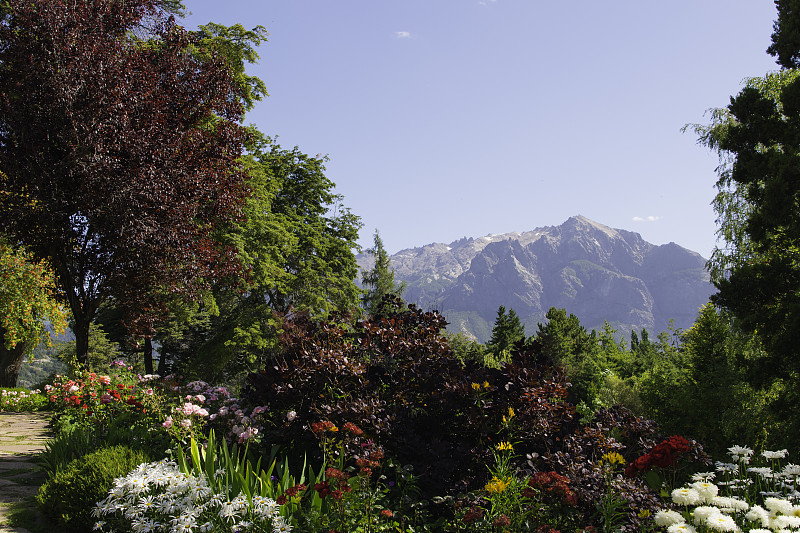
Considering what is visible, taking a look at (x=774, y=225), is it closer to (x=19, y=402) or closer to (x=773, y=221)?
(x=773, y=221)

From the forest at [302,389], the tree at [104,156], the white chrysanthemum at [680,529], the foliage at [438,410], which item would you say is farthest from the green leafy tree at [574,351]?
the white chrysanthemum at [680,529]

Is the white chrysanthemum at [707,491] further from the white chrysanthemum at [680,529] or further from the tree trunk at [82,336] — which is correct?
the tree trunk at [82,336]

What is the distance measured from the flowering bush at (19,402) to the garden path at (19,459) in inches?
70.4

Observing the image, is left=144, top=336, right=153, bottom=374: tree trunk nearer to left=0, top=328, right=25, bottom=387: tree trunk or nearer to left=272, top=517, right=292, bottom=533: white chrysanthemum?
left=0, top=328, right=25, bottom=387: tree trunk

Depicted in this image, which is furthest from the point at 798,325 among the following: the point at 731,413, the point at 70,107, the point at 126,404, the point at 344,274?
the point at 344,274

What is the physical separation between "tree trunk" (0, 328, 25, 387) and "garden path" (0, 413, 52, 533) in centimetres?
699

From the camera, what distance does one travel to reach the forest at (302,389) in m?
3.45

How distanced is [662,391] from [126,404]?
8.30m

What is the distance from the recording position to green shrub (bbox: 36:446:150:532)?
12.6ft

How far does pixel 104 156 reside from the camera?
18.0 feet

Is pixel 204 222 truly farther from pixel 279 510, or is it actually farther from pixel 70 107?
pixel 279 510

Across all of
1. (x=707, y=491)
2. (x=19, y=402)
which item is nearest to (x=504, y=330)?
(x=19, y=402)

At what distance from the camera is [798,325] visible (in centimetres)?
795

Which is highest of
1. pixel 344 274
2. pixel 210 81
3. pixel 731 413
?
pixel 210 81
